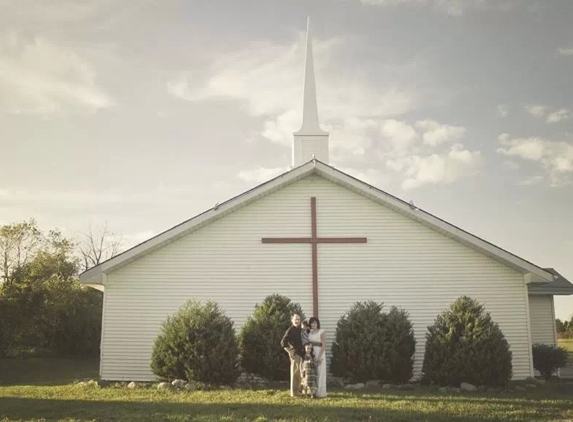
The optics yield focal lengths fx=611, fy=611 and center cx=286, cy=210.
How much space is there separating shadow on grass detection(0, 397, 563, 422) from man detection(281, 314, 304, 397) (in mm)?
1098

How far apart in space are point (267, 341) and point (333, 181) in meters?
5.90

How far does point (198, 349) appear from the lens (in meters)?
16.0

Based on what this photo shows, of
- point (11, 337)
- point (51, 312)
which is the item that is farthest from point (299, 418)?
point (51, 312)

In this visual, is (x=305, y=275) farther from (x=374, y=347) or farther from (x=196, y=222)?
(x=196, y=222)

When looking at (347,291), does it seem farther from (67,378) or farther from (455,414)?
(67,378)

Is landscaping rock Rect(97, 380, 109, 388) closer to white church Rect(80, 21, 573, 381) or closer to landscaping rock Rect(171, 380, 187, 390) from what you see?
white church Rect(80, 21, 573, 381)

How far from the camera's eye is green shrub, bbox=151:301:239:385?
52.1 feet

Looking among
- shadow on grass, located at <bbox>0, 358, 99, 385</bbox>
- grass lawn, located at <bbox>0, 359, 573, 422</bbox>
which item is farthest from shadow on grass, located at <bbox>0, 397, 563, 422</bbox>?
shadow on grass, located at <bbox>0, 358, 99, 385</bbox>

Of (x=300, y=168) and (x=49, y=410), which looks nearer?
(x=49, y=410)

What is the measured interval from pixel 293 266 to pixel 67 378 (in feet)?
27.1

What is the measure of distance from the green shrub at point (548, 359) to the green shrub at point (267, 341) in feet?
32.0

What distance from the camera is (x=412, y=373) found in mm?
17375

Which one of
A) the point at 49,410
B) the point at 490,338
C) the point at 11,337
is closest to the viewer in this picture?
the point at 49,410

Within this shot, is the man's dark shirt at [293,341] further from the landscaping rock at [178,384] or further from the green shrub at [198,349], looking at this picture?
the landscaping rock at [178,384]
